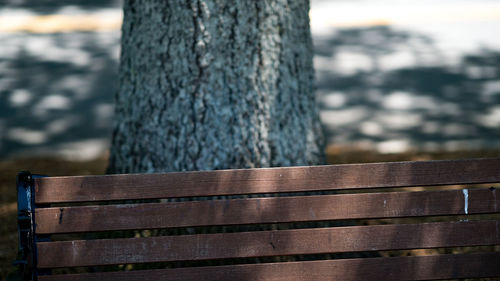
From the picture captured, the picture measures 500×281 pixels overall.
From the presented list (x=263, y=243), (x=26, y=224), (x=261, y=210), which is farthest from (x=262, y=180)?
(x=26, y=224)

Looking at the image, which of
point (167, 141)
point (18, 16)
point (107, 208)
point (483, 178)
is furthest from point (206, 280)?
point (18, 16)

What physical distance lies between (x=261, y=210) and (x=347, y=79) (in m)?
5.04

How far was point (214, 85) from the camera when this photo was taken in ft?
8.56

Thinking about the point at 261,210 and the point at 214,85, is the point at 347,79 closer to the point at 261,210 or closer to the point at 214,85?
the point at 214,85

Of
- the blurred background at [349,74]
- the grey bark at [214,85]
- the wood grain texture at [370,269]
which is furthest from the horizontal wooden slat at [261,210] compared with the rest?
the blurred background at [349,74]

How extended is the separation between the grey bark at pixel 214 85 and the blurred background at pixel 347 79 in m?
2.96

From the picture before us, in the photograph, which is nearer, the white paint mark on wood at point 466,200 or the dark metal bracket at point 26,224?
the dark metal bracket at point 26,224

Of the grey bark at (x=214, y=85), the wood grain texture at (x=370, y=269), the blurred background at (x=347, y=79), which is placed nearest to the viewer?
the wood grain texture at (x=370, y=269)

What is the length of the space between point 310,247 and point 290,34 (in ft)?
4.09

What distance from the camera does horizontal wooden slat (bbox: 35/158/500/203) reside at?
1.96 metres

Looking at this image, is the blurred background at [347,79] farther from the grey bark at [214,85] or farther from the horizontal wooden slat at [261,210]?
the horizontal wooden slat at [261,210]

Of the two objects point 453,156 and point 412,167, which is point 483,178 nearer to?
point 412,167

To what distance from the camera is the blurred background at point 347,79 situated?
623 cm

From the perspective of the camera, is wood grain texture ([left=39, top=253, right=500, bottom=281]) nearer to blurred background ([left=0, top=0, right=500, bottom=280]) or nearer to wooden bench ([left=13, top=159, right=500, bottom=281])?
wooden bench ([left=13, top=159, right=500, bottom=281])
